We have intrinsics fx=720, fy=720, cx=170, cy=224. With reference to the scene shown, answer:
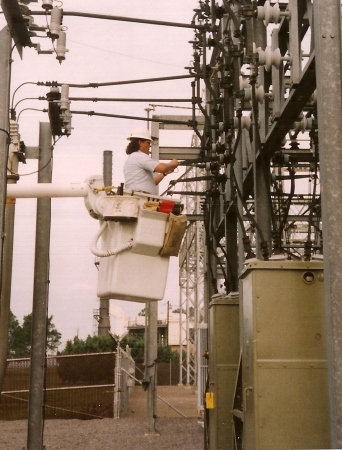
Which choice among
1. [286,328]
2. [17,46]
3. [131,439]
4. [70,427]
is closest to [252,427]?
[286,328]

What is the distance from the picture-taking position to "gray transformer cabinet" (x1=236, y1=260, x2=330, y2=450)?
4980 mm

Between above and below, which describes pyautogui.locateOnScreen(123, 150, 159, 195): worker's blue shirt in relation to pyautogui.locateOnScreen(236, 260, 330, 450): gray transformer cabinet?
above

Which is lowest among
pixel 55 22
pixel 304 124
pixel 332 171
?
pixel 332 171

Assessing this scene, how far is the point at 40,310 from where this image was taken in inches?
381

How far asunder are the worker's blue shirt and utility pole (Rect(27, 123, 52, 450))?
3.10 m

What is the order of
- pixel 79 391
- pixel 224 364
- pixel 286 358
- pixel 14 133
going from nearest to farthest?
Answer: pixel 286 358 < pixel 224 364 < pixel 14 133 < pixel 79 391

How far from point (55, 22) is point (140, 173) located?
6.39ft

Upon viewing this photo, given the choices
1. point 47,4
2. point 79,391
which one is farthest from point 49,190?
point 79,391

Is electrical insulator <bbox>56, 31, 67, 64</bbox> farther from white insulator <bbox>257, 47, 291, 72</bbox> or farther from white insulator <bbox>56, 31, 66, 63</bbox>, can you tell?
white insulator <bbox>257, 47, 291, 72</bbox>

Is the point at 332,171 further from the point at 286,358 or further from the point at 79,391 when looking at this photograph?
the point at 79,391

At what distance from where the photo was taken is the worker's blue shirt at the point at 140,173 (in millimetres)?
7039

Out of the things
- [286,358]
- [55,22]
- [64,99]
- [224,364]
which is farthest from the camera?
[64,99]

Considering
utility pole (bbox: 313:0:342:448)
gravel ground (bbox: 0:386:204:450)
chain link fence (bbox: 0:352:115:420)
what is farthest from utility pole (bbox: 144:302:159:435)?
utility pole (bbox: 313:0:342:448)

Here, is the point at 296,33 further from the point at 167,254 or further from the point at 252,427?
the point at 252,427
